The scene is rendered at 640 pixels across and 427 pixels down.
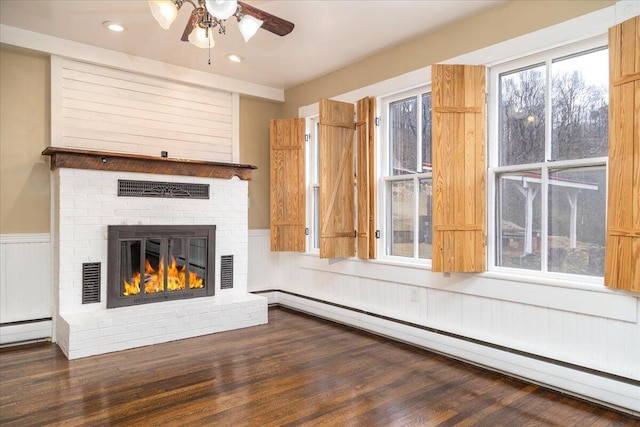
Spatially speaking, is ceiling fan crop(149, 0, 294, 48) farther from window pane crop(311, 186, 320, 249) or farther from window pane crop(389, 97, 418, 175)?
window pane crop(311, 186, 320, 249)

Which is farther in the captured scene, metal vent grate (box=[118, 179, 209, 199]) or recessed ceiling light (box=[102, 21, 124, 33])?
metal vent grate (box=[118, 179, 209, 199])

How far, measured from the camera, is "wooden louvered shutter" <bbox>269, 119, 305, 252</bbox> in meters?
5.12

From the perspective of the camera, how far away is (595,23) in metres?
2.72

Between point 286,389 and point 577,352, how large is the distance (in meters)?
2.02

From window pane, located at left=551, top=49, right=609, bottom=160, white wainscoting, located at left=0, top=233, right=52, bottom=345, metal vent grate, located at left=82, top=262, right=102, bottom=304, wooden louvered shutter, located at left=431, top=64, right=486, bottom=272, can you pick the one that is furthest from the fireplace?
window pane, located at left=551, top=49, right=609, bottom=160

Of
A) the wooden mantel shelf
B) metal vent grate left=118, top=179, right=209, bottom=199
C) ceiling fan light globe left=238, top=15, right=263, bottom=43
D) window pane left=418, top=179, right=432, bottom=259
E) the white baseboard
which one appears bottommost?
the white baseboard

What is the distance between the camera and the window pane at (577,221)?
2.78 meters

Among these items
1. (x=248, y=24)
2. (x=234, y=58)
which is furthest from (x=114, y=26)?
(x=248, y=24)

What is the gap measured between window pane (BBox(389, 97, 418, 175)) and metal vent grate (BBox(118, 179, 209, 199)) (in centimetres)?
212

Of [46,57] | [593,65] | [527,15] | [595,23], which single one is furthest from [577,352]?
[46,57]

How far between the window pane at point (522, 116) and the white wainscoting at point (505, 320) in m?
0.99

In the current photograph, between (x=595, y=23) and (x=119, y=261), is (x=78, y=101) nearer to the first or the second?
(x=119, y=261)

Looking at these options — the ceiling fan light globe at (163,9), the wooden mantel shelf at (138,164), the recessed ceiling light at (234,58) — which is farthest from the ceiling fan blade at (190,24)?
the wooden mantel shelf at (138,164)

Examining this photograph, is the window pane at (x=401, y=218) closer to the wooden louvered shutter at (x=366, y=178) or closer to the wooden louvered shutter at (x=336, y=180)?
the wooden louvered shutter at (x=366, y=178)
